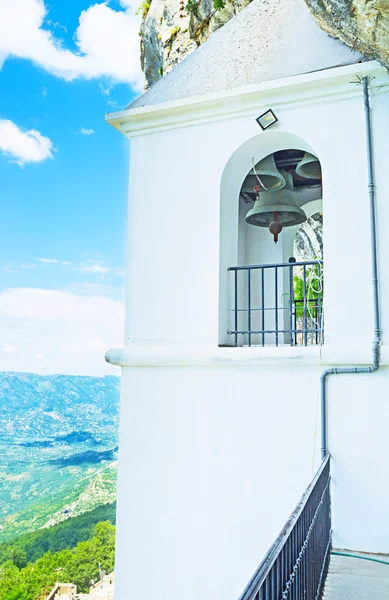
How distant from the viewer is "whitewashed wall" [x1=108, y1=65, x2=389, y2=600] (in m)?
3.74

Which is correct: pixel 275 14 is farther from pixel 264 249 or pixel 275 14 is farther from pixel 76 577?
pixel 76 577

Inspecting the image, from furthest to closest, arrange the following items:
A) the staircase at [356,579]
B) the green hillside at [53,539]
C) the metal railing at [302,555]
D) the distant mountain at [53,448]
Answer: the distant mountain at [53,448] → the green hillside at [53,539] → the staircase at [356,579] → the metal railing at [302,555]

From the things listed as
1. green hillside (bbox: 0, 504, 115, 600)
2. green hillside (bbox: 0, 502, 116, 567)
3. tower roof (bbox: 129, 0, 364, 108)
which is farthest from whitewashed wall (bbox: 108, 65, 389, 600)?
green hillside (bbox: 0, 502, 116, 567)

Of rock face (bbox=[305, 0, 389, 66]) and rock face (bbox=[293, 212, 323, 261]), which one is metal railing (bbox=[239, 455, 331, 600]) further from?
rock face (bbox=[293, 212, 323, 261])

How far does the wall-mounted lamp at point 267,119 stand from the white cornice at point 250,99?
80 millimetres

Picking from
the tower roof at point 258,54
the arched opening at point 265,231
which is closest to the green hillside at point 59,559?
the arched opening at point 265,231

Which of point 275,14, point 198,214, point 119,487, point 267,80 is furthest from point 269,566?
point 275,14

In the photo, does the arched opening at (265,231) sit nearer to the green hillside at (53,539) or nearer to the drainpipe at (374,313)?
the drainpipe at (374,313)

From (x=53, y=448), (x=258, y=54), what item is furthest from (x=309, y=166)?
(x=53, y=448)

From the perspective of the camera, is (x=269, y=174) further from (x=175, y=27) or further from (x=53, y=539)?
(x=53, y=539)

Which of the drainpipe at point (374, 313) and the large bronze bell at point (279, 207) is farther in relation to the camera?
the large bronze bell at point (279, 207)

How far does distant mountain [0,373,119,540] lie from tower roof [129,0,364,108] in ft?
65.1

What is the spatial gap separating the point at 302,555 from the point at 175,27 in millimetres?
9982

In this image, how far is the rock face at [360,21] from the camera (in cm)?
309
